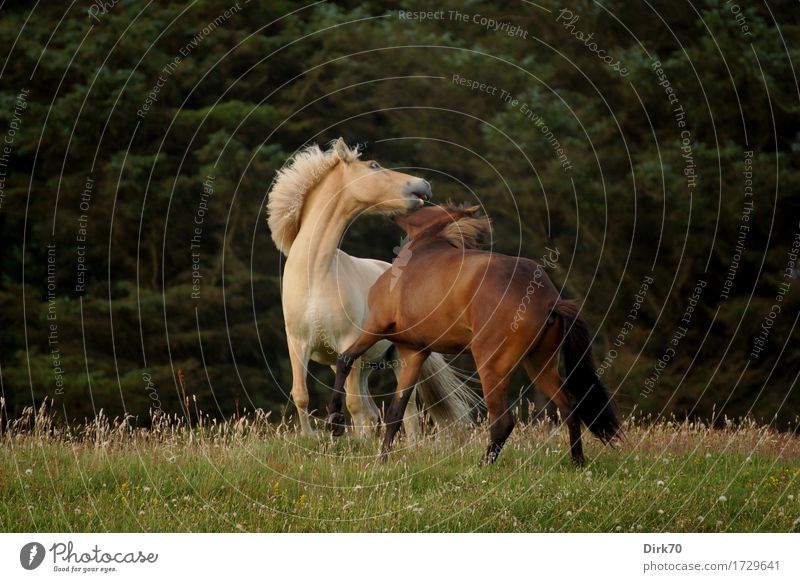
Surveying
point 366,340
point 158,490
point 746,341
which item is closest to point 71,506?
point 158,490

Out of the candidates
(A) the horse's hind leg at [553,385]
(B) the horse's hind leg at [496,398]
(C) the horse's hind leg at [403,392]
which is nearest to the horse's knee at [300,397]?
(C) the horse's hind leg at [403,392]

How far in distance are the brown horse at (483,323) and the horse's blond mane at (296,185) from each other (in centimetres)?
159

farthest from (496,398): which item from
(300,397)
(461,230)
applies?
(300,397)

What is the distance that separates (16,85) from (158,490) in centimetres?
1766

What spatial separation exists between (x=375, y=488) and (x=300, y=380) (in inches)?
111

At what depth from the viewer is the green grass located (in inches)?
331

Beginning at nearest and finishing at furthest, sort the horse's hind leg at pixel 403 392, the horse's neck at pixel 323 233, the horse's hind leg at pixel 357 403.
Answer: the horse's hind leg at pixel 403 392 → the horse's neck at pixel 323 233 → the horse's hind leg at pixel 357 403

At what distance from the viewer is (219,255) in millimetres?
26000

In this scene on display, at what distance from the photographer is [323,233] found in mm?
11594

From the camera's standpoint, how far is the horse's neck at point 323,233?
1158 centimetres

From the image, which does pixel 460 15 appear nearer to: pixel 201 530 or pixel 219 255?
pixel 219 255

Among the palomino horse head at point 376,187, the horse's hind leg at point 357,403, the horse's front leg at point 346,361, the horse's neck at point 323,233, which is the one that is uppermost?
the palomino horse head at point 376,187

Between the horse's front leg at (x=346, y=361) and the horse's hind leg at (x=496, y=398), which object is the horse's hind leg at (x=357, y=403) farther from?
the horse's hind leg at (x=496, y=398)

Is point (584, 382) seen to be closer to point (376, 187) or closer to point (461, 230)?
point (461, 230)
